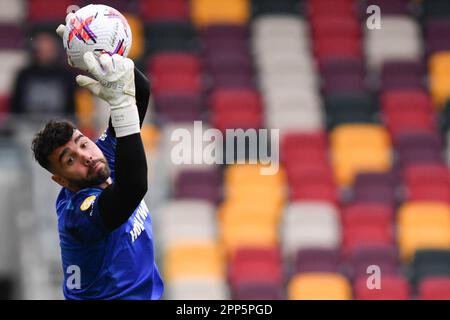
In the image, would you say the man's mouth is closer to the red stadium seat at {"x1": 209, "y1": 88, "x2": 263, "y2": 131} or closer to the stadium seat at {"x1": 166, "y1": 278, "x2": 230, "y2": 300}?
the stadium seat at {"x1": 166, "y1": 278, "x2": 230, "y2": 300}

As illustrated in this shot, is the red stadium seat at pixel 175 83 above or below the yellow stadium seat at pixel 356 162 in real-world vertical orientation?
above

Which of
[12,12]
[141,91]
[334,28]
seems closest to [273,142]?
[334,28]

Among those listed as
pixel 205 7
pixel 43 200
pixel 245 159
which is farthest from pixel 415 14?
pixel 43 200

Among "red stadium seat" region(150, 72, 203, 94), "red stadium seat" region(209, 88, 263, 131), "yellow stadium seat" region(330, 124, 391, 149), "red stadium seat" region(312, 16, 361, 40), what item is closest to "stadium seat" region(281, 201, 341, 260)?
"yellow stadium seat" region(330, 124, 391, 149)

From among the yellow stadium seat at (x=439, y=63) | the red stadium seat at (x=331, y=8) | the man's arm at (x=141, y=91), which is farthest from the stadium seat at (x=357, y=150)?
the man's arm at (x=141, y=91)

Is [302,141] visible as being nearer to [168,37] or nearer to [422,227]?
[422,227]

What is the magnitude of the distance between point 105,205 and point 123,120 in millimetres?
402

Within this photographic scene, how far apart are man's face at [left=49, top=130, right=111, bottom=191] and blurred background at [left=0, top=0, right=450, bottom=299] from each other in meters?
4.65

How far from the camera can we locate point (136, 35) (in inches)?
543

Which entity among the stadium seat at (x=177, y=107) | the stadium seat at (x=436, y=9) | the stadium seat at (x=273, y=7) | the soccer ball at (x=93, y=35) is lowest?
the stadium seat at (x=177, y=107)

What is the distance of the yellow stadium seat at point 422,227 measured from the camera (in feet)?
39.0

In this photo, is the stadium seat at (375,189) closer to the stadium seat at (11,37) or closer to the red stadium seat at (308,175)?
the red stadium seat at (308,175)

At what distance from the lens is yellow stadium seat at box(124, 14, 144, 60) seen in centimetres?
1361

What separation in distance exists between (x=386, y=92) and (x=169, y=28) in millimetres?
2533
